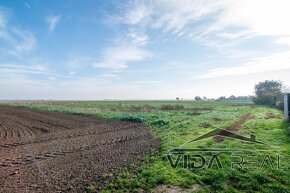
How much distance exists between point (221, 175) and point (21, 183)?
5486 millimetres

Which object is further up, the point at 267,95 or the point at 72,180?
the point at 267,95

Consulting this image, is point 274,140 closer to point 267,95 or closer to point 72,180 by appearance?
point 72,180

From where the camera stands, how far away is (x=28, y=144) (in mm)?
10188

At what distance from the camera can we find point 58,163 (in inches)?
284

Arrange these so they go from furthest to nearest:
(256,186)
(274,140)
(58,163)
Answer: (274,140), (58,163), (256,186)

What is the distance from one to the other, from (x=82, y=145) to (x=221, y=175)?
6658 mm

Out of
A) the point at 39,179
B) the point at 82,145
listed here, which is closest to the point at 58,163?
the point at 39,179

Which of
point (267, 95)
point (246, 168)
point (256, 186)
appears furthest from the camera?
point (267, 95)

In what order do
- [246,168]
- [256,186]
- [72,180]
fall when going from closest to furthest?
[256,186]
[72,180]
[246,168]

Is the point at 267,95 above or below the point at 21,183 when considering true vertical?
above

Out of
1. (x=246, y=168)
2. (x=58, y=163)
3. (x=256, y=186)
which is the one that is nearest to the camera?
(x=256, y=186)

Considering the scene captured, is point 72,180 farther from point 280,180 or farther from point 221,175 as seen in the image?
point 280,180

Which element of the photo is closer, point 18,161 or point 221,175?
point 221,175

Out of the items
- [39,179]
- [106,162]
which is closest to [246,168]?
[106,162]
